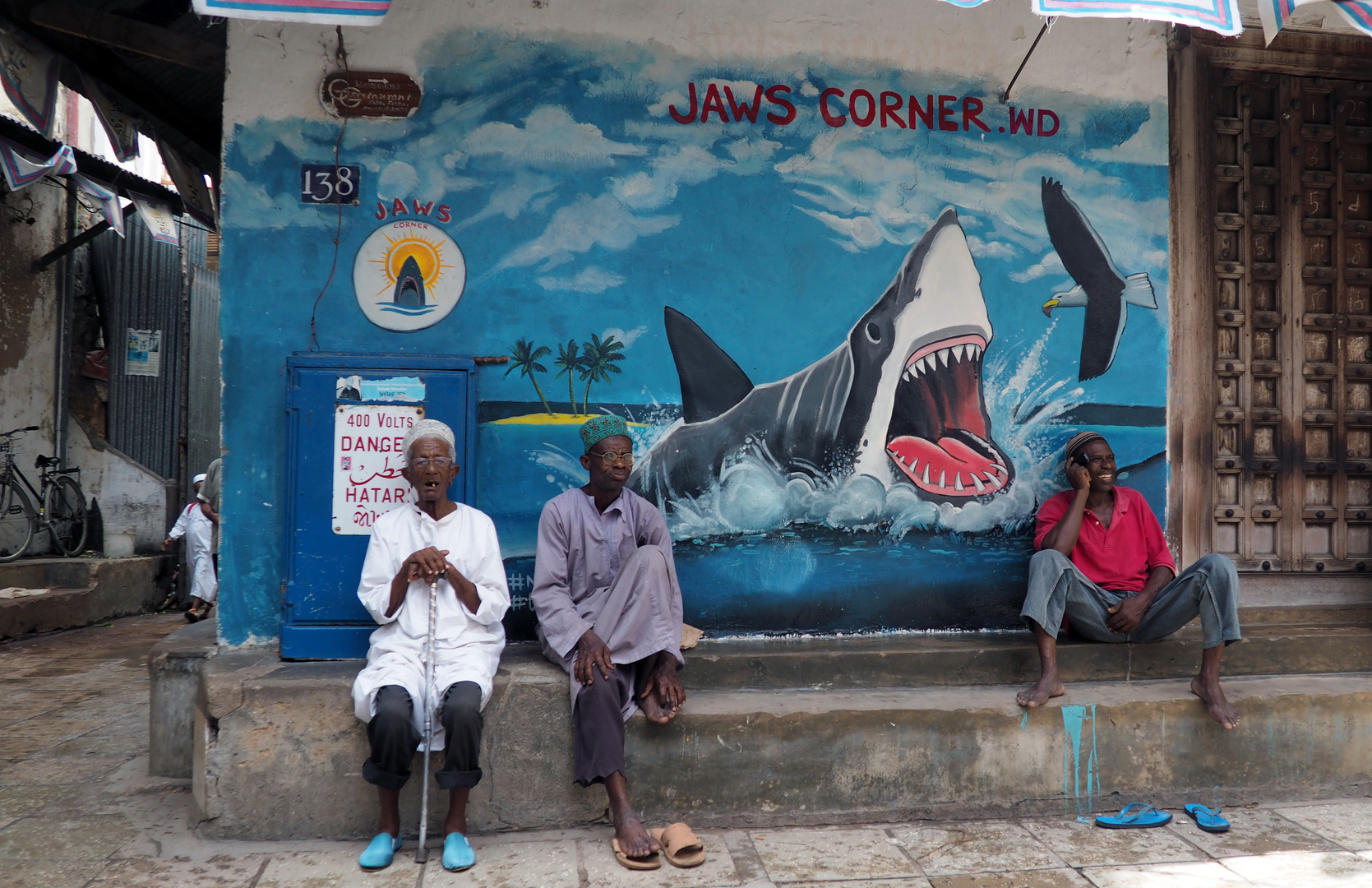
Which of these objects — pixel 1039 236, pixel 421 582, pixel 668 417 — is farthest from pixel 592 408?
pixel 1039 236

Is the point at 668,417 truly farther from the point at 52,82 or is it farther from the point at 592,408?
the point at 52,82

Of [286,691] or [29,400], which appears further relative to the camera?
[29,400]

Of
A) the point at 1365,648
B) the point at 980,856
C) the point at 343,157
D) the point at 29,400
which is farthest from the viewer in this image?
the point at 29,400

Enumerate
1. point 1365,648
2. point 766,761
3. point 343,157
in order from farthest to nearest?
1. point 1365,648
2. point 343,157
3. point 766,761

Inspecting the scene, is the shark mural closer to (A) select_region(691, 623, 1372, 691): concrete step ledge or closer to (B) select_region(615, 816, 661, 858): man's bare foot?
(A) select_region(691, 623, 1372, 691): concrete step ledge

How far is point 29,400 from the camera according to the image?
8984 millimetres

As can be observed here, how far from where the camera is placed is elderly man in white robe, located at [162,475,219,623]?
27.3ft

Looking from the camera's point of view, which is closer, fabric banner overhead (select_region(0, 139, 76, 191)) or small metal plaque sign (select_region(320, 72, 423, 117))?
small metal plaque sign (select_region(320, 72, 423, 117))

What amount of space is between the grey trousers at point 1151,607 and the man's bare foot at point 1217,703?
178 mm

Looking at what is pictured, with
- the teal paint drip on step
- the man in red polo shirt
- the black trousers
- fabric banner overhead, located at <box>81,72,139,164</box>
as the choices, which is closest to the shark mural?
the man in red polo shirt

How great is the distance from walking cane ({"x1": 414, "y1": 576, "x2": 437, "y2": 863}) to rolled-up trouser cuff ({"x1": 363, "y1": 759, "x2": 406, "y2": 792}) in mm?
98

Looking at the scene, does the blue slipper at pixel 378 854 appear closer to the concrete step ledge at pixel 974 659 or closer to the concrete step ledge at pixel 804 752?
the concrete step ledge at pixel 804 752

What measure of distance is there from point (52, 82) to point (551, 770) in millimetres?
4005

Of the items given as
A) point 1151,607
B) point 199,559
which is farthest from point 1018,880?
point 199,559
